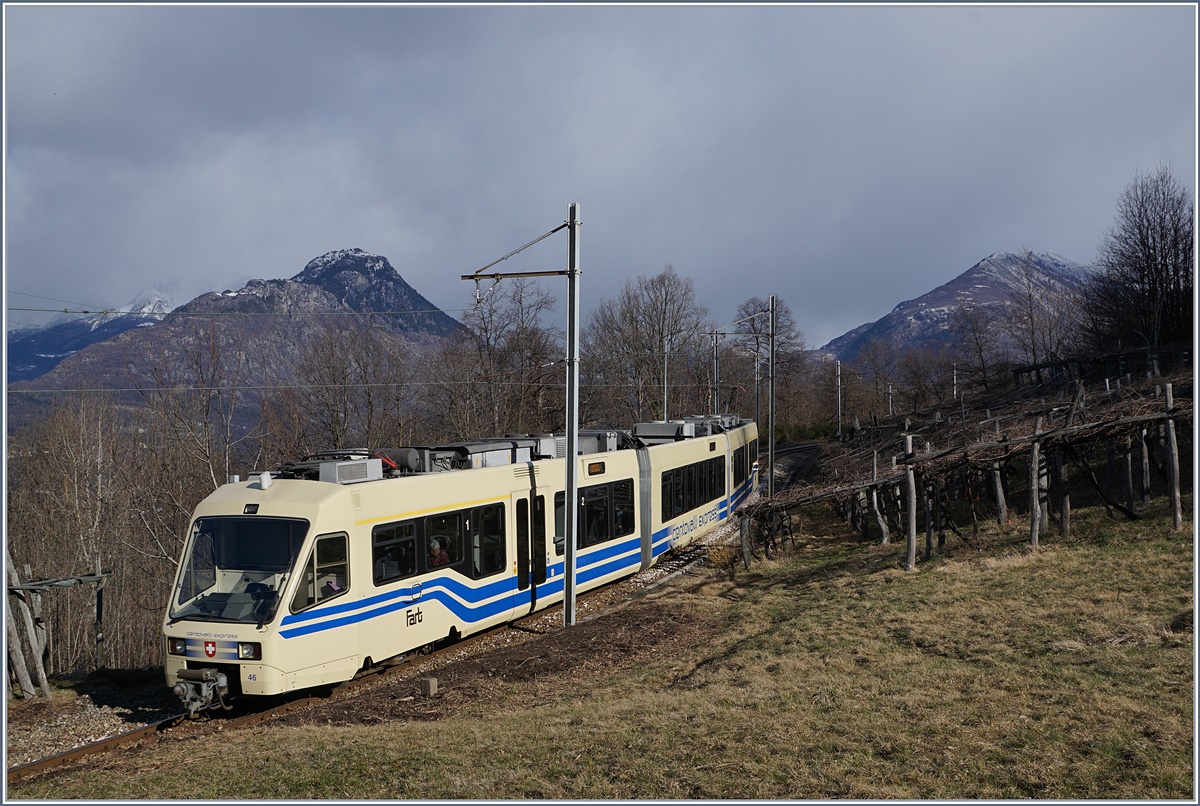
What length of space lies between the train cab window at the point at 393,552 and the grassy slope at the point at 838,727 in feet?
7.87

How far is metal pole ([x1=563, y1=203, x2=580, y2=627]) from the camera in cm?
1430

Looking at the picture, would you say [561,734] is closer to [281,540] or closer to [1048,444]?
[281,540]

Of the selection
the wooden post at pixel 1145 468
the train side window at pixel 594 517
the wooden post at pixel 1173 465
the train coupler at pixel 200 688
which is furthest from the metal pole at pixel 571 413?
the wooden post at pixel 1145 468

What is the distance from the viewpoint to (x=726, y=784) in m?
6.60

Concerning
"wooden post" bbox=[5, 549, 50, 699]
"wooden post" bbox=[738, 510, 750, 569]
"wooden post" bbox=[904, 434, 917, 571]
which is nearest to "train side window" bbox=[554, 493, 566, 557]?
"wooden post" bbox=[738, 510, 750, 569]

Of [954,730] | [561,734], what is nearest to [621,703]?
[561,734]

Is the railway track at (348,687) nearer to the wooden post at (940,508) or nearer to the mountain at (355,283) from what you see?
the wooden post at (940,508)

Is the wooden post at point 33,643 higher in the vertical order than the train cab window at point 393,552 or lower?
lower

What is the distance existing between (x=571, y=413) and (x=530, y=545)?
7.84ft

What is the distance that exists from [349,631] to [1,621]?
13.9 feet

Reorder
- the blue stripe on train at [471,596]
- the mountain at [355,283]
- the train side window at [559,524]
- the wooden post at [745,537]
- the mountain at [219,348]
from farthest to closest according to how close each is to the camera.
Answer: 1. the mountain at [355,283]
2. the mountain at [219,348]
3. the wooden post at [745,537]
4. the train side window at [559,524]
5. the blue stripe on train at [471,596]

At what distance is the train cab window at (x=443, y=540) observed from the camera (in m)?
11.9

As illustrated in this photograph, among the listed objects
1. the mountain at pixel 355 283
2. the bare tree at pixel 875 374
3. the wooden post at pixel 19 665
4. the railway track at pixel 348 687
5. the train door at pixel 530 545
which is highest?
the mountain at pixel 355 283

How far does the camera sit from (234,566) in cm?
1032
